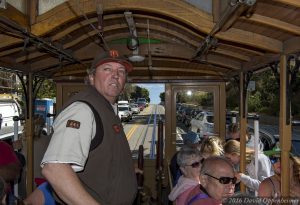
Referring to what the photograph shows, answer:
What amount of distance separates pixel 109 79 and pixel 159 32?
2.42 metres

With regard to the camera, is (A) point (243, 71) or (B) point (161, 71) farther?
(B) point (161, 71)

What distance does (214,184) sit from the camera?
2.23 m

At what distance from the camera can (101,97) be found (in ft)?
6.11

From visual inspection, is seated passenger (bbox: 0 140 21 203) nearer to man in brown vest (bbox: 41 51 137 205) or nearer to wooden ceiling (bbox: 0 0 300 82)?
wooden ceiling (bbox: 0 0 300 82)

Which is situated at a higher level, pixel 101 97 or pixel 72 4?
pixel 72 4

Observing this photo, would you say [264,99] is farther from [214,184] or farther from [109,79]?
[109,79]

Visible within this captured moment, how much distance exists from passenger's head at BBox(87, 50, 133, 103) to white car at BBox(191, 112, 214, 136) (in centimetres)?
512

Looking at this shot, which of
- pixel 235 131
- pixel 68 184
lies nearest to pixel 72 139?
pixel 68 184

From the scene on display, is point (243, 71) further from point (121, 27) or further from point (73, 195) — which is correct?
point (73, 195)

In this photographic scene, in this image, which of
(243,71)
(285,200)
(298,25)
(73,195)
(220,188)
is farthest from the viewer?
(243,71)

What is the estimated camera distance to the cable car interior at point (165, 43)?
9.15ft

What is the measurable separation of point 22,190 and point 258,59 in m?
3.41

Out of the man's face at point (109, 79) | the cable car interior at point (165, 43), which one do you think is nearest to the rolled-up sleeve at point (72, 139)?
the man's face at point (109, 79)

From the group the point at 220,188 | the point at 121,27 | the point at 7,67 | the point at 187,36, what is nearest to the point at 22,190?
the point at 7,67
